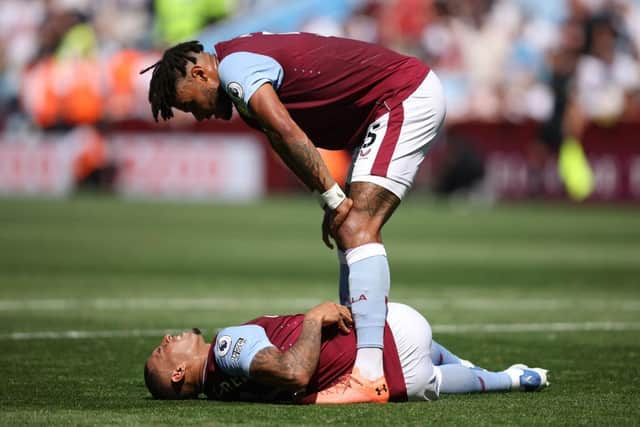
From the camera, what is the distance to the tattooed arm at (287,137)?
6.84 metres

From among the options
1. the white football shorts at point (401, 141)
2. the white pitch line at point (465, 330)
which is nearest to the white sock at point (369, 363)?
the white football shorts at point (401, 141)

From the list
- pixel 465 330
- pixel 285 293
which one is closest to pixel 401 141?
pixel 465 330

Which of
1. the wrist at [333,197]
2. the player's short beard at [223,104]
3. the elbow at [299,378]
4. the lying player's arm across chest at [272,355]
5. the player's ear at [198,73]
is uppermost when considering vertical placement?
the player's ear at [198,73]

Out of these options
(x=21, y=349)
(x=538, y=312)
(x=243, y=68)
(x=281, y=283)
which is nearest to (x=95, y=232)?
(x=281, y=283)

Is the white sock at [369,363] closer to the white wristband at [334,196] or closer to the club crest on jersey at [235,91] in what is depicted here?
the white wristband at [334,196]

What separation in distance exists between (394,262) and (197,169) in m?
15.9

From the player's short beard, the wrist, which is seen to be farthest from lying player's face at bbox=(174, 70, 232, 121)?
the wrist

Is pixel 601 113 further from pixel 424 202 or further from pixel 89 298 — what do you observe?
pixel 89 298

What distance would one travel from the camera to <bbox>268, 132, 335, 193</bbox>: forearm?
22.5 ft

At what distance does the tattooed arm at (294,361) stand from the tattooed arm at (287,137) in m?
0.81

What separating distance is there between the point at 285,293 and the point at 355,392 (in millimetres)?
6354

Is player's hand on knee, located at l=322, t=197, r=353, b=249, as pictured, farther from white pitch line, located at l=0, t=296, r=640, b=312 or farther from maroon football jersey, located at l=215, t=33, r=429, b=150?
white pitch line, located at l=0, t=296, r=640, b=312

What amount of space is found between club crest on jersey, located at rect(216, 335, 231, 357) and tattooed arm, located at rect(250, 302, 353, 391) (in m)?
0.17

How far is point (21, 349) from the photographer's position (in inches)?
348
